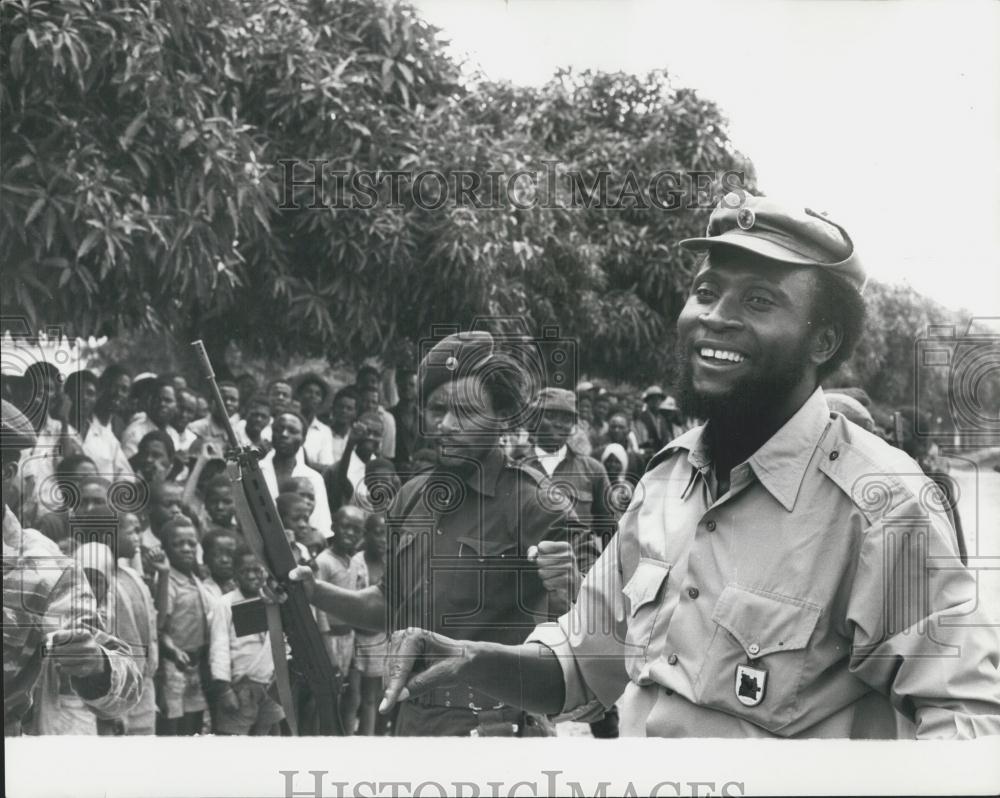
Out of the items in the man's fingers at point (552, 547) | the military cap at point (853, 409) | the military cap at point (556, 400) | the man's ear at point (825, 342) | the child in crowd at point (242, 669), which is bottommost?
the child in crowd at point (242, 669)

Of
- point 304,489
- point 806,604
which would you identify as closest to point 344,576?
point 304,489

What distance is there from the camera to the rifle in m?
3.16

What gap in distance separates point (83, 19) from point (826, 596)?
2273 millimetres

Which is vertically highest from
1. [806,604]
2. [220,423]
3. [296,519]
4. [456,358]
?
[456,358]

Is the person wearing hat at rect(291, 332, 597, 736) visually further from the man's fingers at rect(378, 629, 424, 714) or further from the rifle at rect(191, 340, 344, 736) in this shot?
the man's fingers at rect(378, 629, 424, 714)

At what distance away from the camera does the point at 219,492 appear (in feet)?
11.6

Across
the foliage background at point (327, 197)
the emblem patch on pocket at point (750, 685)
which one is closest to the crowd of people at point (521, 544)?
the emblem patch on pocket at point (750, 685)

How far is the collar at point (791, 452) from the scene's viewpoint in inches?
81.5

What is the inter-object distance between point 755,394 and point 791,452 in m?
0.12

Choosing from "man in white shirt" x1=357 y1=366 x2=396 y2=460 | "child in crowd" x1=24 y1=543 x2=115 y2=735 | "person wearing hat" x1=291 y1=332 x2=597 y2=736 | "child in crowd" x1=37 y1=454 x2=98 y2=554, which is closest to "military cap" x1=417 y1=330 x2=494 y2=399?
"person wearing hat" x1=291 y1=332 x2=597 y2=736

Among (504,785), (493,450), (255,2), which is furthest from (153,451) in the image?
(504,785)

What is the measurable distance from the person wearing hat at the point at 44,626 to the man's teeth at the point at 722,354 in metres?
1.89

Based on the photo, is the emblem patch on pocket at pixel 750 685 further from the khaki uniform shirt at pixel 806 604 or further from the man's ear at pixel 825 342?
the man's ear at pixel 825 342

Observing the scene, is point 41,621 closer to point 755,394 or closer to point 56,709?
point 56,709
